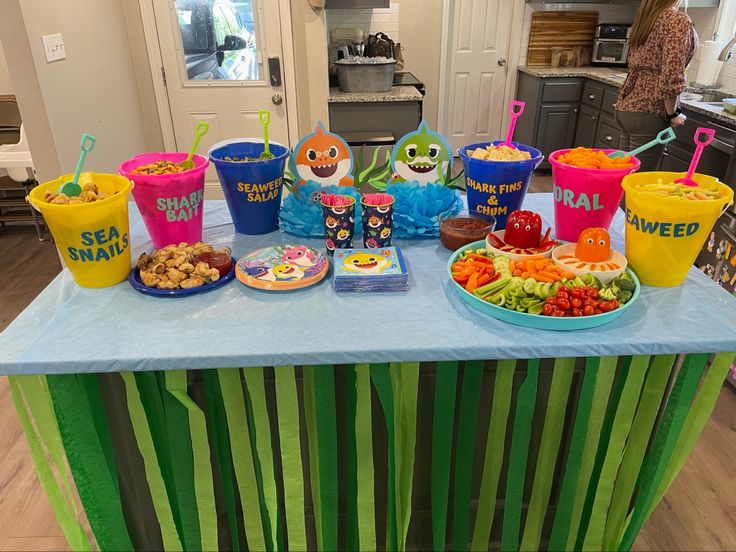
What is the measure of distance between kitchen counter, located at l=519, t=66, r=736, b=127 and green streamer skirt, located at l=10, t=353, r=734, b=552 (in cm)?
227

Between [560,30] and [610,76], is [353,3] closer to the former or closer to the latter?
[610,76]

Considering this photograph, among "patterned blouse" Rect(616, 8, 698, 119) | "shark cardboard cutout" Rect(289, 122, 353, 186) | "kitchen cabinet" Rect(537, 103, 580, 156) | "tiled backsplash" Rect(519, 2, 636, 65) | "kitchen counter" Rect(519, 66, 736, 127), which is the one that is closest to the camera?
"shark cardboard cutout" Rect(289, 122, 353, 186)

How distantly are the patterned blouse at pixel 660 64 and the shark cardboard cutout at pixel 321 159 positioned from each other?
88.6 inches

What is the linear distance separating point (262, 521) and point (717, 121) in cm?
299

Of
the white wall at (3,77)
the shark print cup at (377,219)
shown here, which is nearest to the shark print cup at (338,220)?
the shark print cup at (377,219)

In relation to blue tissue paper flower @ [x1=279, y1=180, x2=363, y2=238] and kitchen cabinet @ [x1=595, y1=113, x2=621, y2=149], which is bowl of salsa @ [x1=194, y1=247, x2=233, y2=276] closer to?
blue tissue paper flower @ [x1=279, y1=180, x2=363, y2=238]

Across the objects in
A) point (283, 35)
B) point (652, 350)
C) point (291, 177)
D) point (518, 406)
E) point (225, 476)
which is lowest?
point (225, 476)

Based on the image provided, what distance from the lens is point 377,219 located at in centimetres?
128

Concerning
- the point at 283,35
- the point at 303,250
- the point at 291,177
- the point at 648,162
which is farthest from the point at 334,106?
the point at 303,250

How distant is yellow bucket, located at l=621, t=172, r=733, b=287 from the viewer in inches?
42.2

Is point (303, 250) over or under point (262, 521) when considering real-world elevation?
over

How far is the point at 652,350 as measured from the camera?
1006mm

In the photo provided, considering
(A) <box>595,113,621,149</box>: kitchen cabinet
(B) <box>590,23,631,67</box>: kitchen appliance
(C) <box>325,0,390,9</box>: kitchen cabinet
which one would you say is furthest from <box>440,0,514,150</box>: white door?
(C) <box>325,0,390,9</box>: kitchen cabinet

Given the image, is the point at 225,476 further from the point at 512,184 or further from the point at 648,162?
the point at 648,162
